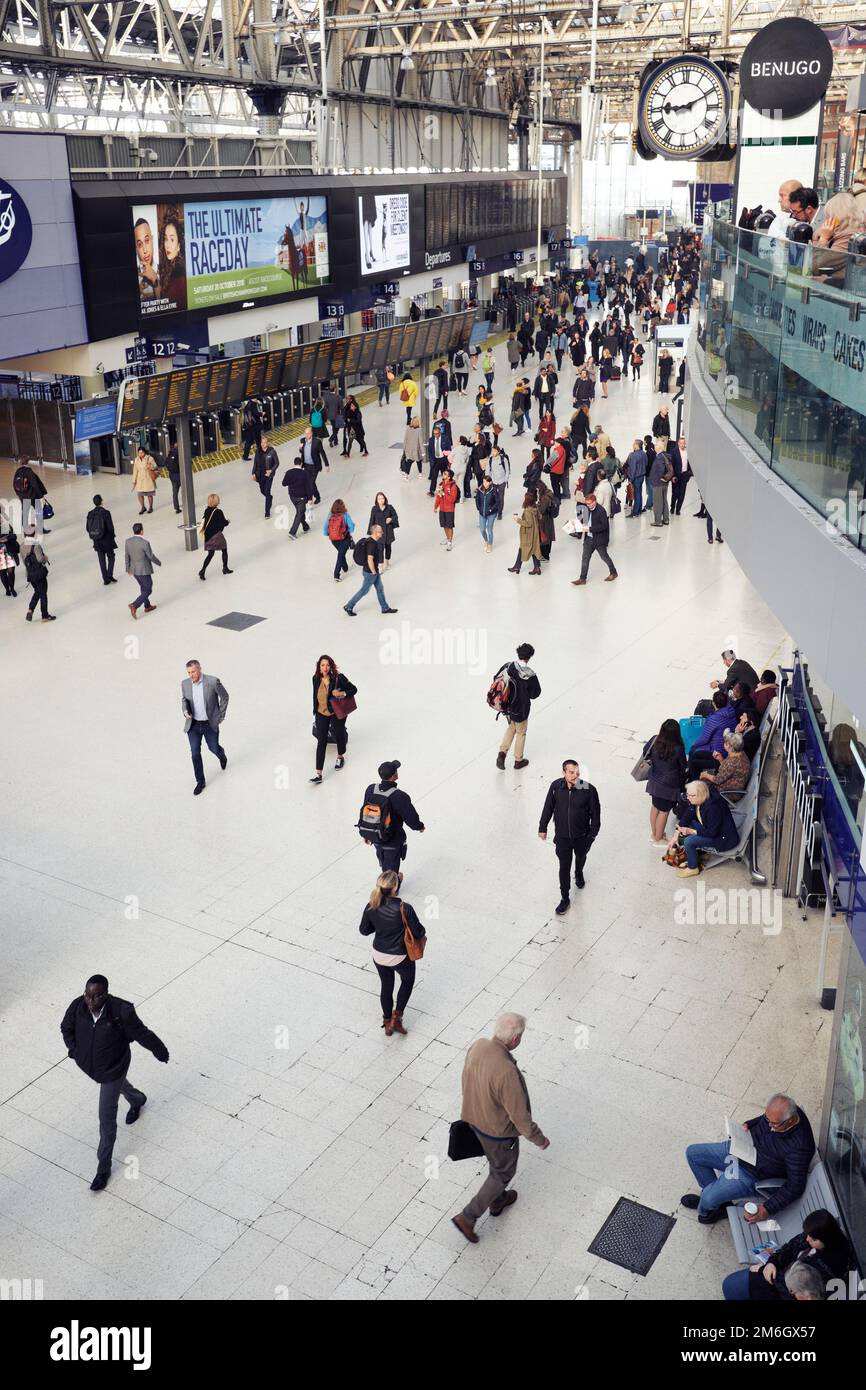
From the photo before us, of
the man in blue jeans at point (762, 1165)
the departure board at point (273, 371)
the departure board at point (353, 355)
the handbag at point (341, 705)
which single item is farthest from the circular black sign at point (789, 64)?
the departure board at point (353, 355)

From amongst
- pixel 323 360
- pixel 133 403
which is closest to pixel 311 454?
pixel 133 403

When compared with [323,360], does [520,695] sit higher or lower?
lower

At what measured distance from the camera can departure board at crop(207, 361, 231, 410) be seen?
867 inches

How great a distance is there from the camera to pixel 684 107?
42.2 ft

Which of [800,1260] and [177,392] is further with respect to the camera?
[177,392]

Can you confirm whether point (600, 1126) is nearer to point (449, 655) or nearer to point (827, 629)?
point (827, 629)

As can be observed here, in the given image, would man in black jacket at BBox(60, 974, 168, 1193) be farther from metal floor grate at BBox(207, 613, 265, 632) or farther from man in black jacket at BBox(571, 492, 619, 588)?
man in black jacket at BBox(571, 492, 619, 588)

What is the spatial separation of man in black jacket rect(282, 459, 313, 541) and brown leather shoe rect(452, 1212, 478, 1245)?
13973 mm

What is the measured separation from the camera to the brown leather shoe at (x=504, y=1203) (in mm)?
6465

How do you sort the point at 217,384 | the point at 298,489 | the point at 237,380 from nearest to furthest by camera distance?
the point at 298,489
the point at 217,384
the point at 237,380

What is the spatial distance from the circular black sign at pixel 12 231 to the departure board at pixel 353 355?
10.9 meters

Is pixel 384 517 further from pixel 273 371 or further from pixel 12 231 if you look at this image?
pixel 273 371

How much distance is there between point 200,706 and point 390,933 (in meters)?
4.02

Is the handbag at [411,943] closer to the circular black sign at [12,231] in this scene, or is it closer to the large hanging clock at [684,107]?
the large hanging clock at [684,107]
